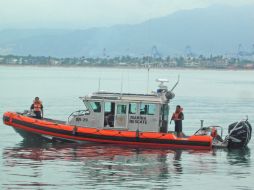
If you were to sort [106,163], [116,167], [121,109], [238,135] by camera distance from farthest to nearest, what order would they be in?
[238,135], [121,109], [106,163], [116,167]

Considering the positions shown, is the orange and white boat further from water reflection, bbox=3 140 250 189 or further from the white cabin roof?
water reflection, bbox=3 140 250 189

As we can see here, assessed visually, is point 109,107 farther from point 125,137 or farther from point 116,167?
point 116,167

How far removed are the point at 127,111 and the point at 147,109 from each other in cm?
82

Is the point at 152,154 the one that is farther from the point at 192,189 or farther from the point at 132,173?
the point at 192,189

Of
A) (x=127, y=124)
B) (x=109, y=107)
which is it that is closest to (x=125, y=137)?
(x=127, y=124)

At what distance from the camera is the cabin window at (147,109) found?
3203 centimetres

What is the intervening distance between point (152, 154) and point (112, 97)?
3.04 metres

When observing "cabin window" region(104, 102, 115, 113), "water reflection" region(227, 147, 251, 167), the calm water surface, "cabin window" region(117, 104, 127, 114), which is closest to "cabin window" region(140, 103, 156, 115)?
"cabin window" region(117, 104, 127, 114)

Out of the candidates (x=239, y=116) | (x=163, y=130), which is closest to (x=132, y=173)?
(x=163, y=130)

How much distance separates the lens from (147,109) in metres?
32.1

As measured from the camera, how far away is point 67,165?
90.0ft

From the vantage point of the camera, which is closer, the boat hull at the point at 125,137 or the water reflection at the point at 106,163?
the water reflection at the point at 106,163

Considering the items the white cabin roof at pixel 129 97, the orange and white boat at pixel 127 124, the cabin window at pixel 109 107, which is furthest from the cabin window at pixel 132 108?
the cabin window at pixel 109 107

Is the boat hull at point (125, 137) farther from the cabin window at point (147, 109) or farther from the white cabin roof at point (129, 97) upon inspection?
the white cabin roof at point (129, 97)
